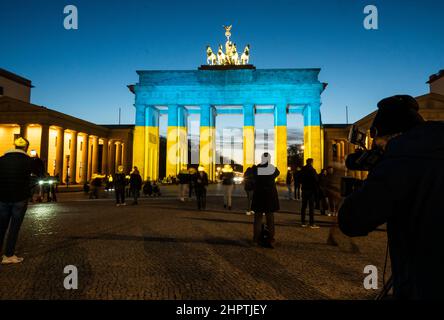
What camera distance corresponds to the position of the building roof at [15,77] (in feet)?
169

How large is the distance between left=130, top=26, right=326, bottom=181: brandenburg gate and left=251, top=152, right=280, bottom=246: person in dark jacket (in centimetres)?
4237

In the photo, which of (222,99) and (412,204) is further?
(222,99)

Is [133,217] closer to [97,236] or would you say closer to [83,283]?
[97,236]

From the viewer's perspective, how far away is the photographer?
1.24 metres

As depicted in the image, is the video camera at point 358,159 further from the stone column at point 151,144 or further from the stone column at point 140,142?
the stone column at point 151,144

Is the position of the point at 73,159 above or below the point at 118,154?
below

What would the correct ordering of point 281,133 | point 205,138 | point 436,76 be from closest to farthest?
point 281,133 < point 436,76 < point 205,138

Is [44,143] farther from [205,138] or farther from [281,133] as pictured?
[281,133]

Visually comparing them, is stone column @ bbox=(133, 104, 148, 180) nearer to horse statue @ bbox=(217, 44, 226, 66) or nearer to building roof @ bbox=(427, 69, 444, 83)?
horse statue @ bbox=(217, 44, 226, 66)

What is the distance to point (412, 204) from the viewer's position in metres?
1.28

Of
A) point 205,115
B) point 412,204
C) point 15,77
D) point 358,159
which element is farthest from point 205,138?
point 412,204

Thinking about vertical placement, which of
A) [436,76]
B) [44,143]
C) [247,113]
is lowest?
[44,143]

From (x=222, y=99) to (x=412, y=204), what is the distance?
164ft
